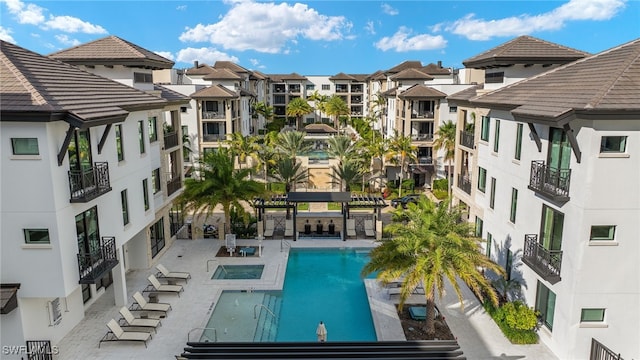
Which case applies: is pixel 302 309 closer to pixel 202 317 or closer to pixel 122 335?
pixel 202 317

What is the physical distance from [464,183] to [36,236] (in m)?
22.5

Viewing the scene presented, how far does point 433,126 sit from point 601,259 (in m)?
32.0

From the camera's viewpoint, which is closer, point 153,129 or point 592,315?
point 592,315

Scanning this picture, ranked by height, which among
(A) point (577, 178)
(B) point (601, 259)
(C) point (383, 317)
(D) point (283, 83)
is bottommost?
(C) point (383, 317)

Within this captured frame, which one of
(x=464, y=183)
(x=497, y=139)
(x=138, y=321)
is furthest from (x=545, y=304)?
(x=138, y=321)

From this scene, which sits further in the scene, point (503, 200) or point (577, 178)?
point (503, 200)

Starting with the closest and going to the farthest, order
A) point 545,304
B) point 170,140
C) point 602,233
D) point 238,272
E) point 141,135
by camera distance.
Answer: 1. point 602,233
2. point 545,304
3. point 141,135
4. point 238,272
5. point 170,140

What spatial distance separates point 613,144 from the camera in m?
13.3

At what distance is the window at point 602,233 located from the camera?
1377 cm

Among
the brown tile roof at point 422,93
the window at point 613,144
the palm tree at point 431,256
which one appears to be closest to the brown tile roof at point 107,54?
the palm tree at point 431,256

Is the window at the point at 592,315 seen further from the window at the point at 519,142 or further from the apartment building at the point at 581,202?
the window at the point at 519,142

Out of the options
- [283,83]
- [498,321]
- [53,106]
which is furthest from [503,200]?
[283,83]

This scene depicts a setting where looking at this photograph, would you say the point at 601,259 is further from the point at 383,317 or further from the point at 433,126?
the point at 433,126

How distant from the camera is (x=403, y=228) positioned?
16.9 meters
